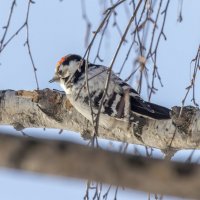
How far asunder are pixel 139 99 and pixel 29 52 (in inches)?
33.9

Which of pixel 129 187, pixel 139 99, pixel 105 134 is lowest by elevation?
pixel 129 187

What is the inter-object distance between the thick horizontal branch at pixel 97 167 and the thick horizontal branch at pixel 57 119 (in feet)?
7.28

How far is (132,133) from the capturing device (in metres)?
2.78

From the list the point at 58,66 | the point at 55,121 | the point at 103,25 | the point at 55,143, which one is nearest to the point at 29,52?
the point at 103,25

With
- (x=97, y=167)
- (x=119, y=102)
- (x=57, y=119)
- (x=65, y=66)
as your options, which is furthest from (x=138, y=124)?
(x=97, y=167)

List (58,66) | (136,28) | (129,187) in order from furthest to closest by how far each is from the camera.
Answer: (58,66), (136,28), (129,187)

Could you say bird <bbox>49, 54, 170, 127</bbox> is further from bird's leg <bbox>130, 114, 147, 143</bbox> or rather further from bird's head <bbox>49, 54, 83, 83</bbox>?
bird's head <bbox>49, 54, 83, 83</bbox>

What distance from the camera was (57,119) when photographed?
3018 mm

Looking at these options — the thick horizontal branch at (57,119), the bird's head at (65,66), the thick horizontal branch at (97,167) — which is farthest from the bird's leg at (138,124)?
the thick horizontal branch at (97,167)

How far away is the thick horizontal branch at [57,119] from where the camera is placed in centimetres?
270

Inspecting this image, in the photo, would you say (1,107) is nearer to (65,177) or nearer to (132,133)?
(132,133)

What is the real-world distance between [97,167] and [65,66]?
3.48 metres

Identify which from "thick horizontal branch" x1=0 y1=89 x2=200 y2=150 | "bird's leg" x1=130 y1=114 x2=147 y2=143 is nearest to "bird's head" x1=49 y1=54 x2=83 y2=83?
"thick horizontal branch" x1=0 y1=89 x2=200 y2=150

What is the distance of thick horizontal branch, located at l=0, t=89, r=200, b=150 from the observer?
2.70 m
